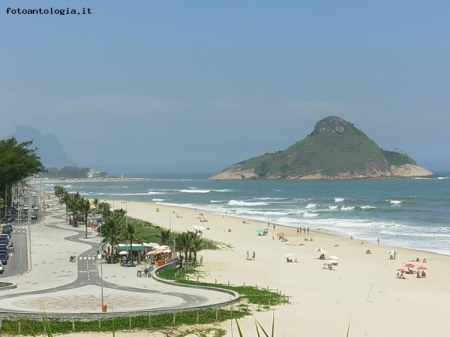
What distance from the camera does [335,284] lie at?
32156 millimetres

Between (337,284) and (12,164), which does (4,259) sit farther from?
(12,164)

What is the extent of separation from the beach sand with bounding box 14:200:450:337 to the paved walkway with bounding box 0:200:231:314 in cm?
312

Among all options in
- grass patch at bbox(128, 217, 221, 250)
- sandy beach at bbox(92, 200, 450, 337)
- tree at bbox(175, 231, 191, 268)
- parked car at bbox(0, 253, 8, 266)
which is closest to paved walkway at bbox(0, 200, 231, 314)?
parked car at bbox(0, 253, 8, 266)

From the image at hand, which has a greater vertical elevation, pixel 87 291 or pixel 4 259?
pixel 4 259

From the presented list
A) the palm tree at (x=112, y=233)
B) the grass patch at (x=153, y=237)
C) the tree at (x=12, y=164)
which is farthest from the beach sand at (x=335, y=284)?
the tree at (x=12, y=164)

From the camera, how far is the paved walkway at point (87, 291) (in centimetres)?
2405

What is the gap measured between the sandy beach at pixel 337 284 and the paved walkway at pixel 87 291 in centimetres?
377

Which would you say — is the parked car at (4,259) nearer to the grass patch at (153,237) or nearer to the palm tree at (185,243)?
the grass patch at (153,237)

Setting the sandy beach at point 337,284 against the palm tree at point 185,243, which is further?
the palm tree at point 185,243

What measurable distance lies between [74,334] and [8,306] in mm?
4770

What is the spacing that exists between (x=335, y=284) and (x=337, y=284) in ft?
0.38

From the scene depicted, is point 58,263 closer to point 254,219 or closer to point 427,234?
point 427,234

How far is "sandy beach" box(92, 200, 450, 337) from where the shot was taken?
2266cm

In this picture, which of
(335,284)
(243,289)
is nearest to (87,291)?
(243,289)
